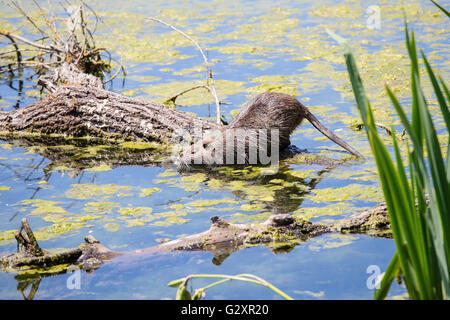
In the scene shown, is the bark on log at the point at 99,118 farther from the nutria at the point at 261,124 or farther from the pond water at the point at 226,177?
the nutria at the point at 261,124

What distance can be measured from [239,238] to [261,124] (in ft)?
6.80

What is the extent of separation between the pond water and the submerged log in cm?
6

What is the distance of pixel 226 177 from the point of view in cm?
520

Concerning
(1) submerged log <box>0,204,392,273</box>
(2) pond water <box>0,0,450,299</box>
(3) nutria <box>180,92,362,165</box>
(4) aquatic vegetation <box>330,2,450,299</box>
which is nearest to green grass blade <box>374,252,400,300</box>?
(4) aquatic vegetation <box>330,2,450,299</box>

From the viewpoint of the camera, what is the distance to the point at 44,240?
13.2 feet

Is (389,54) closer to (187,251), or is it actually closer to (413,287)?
(187,251)

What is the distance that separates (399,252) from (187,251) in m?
1.93

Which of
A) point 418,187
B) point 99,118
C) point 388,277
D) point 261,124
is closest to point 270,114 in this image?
point 261,124

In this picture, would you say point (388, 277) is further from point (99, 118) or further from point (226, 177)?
point (99, 118)

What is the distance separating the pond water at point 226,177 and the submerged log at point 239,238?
65 mm

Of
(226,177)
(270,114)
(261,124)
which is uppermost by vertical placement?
(270,114)

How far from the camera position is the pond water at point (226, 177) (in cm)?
341
